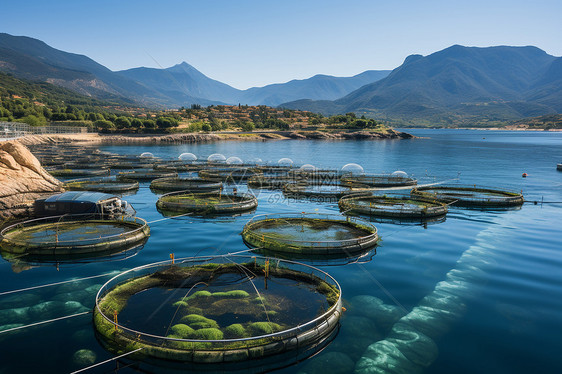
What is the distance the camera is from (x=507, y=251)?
129 ft

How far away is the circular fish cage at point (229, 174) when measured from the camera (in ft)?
271

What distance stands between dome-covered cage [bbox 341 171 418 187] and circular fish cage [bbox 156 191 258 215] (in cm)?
3029

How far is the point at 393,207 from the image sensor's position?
5506 centimetres

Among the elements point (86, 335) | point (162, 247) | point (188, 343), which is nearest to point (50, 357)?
point (86, 335)

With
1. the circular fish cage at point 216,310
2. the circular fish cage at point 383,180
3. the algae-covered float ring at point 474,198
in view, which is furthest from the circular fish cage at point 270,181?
the circular fish cage at point 216,310

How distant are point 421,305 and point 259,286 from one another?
11660 millimetres

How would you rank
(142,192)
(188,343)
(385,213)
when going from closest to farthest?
1. (188,343)
2. (385,213)
3. (142,192)

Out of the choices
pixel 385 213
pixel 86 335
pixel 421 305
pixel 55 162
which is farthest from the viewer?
pixel 55 162

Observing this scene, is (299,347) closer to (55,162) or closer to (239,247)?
(239,247)

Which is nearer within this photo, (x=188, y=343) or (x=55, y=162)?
(x=188, y=343)

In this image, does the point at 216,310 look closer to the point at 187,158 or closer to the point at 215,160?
the point at 215,160

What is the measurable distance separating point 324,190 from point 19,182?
48989 mm

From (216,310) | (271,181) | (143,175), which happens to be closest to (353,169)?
(271,181)

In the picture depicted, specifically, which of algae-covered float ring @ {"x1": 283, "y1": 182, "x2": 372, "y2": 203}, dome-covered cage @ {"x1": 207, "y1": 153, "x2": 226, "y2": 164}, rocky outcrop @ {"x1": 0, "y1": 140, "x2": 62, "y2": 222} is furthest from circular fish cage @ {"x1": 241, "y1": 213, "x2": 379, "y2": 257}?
dome-covered cage @ {"x1": 207, "y1": 153, "x2": 226, "y2": 164}
